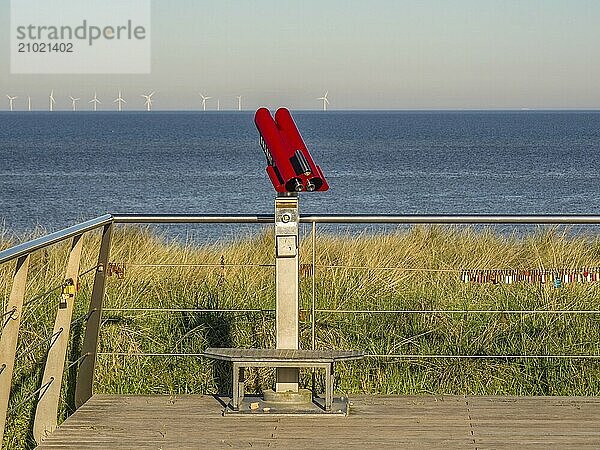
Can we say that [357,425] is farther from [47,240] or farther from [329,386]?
[47,240]

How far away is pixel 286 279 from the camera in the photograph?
5012mm

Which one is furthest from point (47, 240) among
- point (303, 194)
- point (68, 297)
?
point (303, 194)

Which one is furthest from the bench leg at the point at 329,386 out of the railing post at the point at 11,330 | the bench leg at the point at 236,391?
the railing post at the point at 11,330

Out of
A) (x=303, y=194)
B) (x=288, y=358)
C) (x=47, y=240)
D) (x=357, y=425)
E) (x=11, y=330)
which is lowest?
(x=357, y=425)

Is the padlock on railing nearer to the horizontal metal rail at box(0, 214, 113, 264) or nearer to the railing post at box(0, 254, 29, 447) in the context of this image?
the horizontal metal rail at box(0, 214, 113, 264)

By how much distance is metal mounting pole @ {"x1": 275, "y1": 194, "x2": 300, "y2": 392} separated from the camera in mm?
4957

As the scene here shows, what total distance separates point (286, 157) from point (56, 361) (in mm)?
1211

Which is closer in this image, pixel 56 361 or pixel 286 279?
pixel 56 361

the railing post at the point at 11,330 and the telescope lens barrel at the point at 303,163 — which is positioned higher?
the telescope lens barrel at the point at 303,163

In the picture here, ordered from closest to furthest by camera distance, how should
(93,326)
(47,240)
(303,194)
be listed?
1. (47,240)
2. (93,326)
3. (303,194)

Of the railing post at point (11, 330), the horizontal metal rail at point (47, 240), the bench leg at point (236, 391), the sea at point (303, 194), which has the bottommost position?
the bench leg at point (236, 391)

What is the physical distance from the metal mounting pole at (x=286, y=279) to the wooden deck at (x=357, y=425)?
219mm

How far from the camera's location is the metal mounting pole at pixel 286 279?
496cm

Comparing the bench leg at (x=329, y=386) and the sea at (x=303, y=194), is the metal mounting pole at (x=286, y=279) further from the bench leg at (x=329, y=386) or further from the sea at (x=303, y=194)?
the sea at (x=303, y=194)
